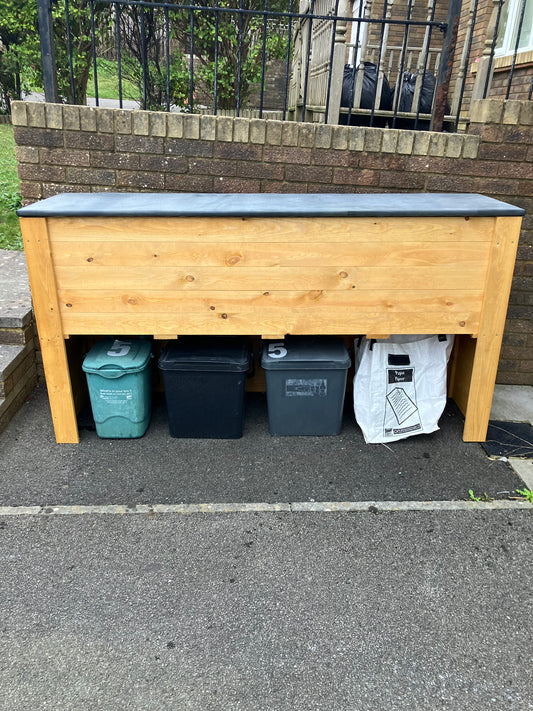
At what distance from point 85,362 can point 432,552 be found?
238 centimetres

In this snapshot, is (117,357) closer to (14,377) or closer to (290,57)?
(14,377)

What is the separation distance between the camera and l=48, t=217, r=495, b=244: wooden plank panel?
3221 millimetres

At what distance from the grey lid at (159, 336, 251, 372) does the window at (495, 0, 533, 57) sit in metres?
5.05

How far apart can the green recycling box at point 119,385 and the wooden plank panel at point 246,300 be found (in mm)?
365

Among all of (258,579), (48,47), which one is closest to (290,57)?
(48,47)

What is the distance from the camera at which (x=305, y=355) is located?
372 cm

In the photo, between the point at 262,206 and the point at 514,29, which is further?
the point at 514,29

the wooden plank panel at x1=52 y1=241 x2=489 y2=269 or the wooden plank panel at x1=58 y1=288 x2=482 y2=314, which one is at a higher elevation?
the wooden plank panel at x1=52 y1=241 x2=489 y2=269

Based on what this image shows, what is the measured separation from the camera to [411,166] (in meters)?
4.09

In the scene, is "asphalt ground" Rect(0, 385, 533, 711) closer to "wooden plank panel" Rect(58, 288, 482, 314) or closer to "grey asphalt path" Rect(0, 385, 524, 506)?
"grey asphalt path" Rect(0, 385, 524, 506)

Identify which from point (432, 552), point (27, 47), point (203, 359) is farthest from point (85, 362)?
point (27, 47)

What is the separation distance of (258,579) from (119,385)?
1.61m

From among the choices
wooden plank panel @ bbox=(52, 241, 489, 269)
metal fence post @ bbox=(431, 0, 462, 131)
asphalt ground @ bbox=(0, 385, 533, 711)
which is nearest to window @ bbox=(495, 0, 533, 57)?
metal fence post @ bbox=(431, 0, 462, 131)

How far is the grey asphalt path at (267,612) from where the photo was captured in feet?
7.03
